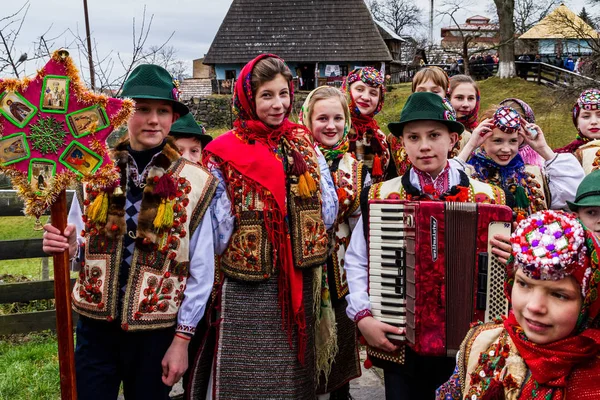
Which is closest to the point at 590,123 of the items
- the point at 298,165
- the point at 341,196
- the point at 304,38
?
the point at 341,196

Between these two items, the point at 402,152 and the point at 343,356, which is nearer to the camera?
the point at 343,356

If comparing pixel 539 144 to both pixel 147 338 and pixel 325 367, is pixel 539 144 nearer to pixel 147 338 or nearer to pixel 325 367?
pixel 325 367

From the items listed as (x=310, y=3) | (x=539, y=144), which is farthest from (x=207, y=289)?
(x=310, y=3)

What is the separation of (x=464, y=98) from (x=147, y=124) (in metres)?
3.02

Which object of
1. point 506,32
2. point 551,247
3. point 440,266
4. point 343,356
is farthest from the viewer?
point 506,32

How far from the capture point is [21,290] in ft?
17.8

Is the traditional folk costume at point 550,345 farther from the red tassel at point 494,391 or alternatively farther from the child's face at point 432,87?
the child's face at point 432,87

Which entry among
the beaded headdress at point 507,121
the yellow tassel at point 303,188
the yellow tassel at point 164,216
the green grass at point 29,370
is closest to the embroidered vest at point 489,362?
the yellow tassel at point 303,188

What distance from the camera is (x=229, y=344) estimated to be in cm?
321

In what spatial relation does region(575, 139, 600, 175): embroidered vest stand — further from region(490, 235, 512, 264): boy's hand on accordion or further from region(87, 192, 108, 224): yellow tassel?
region(87, 192, 108, 224): yellow tassel

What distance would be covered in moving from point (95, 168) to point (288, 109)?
1.22m

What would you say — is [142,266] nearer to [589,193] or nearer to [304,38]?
[589,193]

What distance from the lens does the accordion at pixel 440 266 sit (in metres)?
2.65

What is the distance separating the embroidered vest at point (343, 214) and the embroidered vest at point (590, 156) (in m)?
1.58
